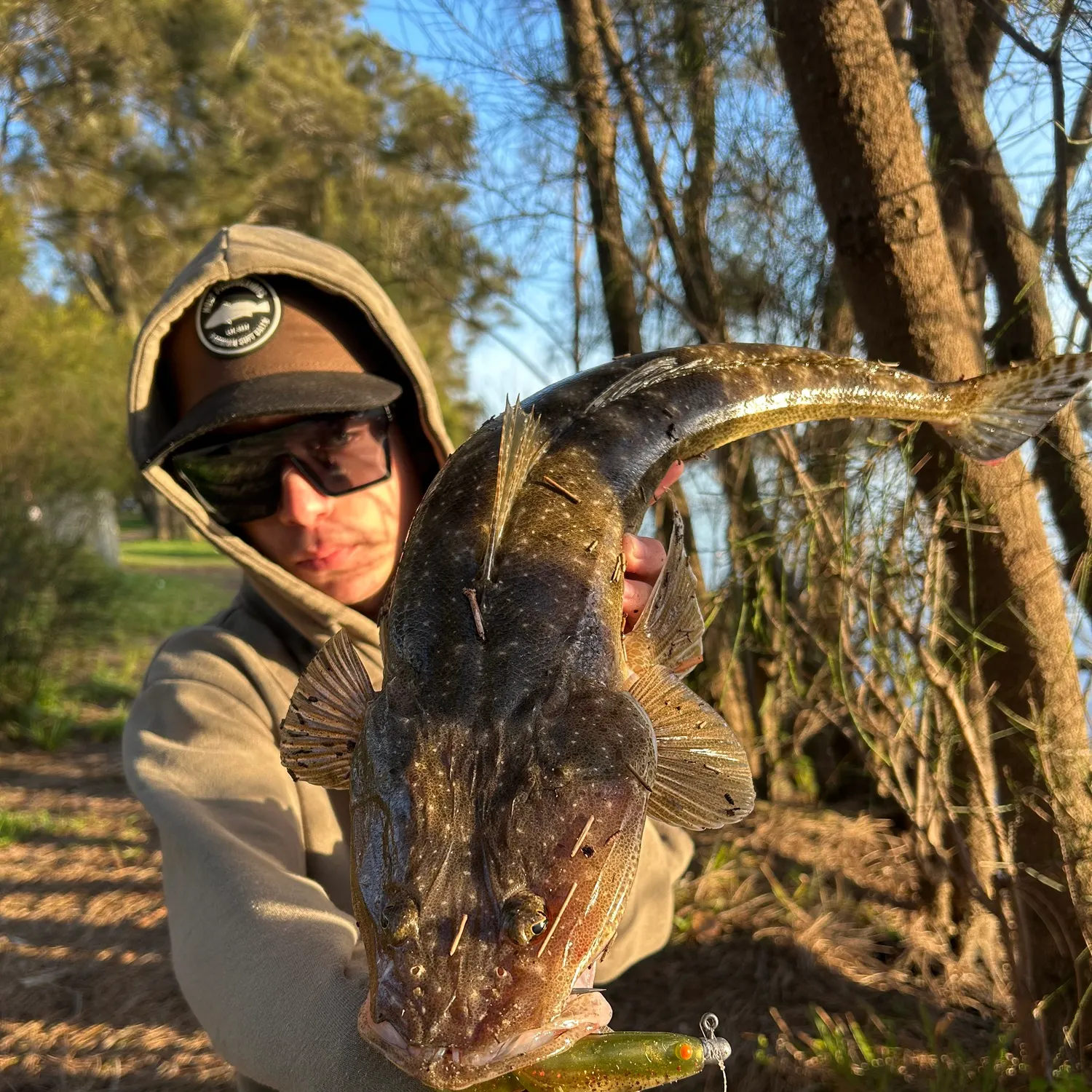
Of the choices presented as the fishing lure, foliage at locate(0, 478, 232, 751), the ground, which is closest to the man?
the fishing lure

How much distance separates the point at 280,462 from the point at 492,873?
1650 millimetres

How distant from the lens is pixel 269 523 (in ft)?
8.49

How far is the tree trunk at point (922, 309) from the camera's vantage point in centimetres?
254

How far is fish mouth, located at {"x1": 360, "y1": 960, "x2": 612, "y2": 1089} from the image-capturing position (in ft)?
3.66

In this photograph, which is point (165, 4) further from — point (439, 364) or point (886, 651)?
point (886, 651)

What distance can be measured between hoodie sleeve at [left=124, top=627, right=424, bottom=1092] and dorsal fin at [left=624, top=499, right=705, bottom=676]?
2.77ft

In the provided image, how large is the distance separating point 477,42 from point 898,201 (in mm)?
3621

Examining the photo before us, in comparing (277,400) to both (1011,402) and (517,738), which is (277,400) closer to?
(517,738)

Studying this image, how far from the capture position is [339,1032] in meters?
1.43

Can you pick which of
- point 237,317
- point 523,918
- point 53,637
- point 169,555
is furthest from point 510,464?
point 169,555

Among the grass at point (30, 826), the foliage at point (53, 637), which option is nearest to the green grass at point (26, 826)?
the grass at point (30, 826)

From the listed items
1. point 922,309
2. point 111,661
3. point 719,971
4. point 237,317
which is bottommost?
point 719,971

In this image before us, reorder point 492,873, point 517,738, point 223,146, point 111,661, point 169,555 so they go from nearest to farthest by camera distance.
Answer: point 492,873, point 517,738, point 111,661, point 223,146, point 169,555

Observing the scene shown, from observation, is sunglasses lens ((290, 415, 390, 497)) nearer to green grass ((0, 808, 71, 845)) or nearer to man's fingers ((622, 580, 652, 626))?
man's fingers ((622, 580, 652, 626))
